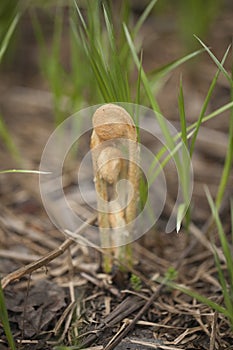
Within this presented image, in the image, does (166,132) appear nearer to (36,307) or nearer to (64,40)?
(36,307)

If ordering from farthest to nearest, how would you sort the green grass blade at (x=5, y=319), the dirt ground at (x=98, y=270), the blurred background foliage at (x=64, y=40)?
the blurred background foliage at (x=64, y=40) → the dirt ground at (x=98, y=270) → the green grass blade at (x=5, y=319)

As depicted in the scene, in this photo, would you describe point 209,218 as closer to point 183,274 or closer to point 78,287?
point 183,274

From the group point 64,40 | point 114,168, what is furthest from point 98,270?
point 64,40

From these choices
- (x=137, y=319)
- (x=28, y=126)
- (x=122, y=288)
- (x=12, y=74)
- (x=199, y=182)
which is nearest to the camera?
(x=137, y=319)

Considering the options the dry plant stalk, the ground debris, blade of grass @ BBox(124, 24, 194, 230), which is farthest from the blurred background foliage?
the ground debris

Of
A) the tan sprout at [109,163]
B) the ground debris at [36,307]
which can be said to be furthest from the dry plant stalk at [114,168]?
the ground debris at [36,307]

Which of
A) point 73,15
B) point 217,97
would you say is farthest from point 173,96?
point 73,15

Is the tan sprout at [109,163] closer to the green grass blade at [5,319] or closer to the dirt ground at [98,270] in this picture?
the dirt ground at [98,270]

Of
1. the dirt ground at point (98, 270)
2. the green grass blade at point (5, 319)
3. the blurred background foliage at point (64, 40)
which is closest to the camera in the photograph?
the green grass blade at point (5, 319)

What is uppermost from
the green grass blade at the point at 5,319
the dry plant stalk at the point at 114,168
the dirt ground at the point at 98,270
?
the dry plant stalk at the point at 114,168
